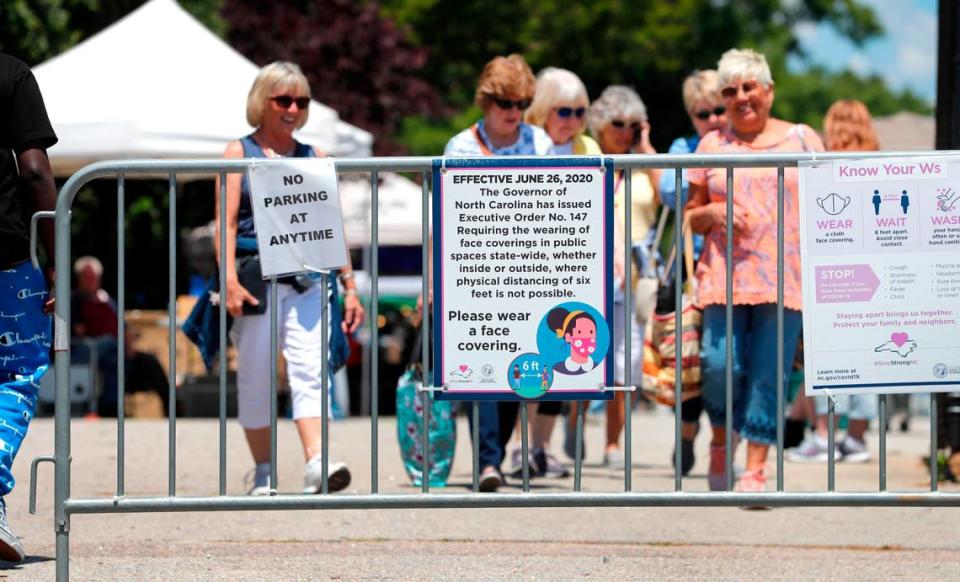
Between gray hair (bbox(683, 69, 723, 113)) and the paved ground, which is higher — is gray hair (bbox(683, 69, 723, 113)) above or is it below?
above

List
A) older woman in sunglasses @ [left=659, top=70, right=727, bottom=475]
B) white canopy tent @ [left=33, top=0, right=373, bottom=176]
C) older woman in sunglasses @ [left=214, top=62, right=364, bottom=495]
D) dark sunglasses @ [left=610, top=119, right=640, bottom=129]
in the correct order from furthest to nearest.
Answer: white canopy tent @ [left=33, top=0, right=373, bottom=176] → dark sunglasses @ [left=610, top=119, right=640, bottom=129] → older woman in sunglasses @ [left=659, top=70, right=727, bottom=475] → older woman in sunglasses @ [left=214, top=62, right=364, bottom=495]

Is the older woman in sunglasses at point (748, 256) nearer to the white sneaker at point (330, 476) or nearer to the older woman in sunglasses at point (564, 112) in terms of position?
the older woman in sunglasses at point (564, 112)

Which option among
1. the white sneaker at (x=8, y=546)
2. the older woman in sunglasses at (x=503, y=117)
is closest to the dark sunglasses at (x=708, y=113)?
the older woman in sunglasses at (x=503, y=117)

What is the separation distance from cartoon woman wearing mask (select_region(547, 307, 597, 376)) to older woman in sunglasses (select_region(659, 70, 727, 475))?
3307 mm

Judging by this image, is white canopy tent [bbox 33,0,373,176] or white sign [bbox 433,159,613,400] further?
white canopy tent [bbox 33,0,373,176]

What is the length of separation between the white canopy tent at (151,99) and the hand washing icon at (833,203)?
7240 mm

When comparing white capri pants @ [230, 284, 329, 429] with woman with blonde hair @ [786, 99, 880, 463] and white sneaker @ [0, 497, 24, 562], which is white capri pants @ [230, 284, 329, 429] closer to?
white sneaker @ [0, 497, 24, 562]

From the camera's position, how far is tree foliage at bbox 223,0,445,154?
90.0 ft

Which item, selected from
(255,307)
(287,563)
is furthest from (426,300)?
(255,307)

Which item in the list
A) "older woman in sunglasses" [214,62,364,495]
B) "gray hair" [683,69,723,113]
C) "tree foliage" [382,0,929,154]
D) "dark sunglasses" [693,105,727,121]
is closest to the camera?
"older woman in sunglasses" [214,62,364,495]

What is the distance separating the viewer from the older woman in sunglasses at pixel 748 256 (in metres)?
7.14

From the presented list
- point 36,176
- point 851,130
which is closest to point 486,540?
point 36,176

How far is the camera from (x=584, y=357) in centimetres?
530

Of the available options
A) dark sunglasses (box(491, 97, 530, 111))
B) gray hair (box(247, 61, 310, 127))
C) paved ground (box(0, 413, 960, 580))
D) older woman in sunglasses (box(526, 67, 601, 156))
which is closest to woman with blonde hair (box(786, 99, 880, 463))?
paved ground (box(0, 413, 960, 580))
